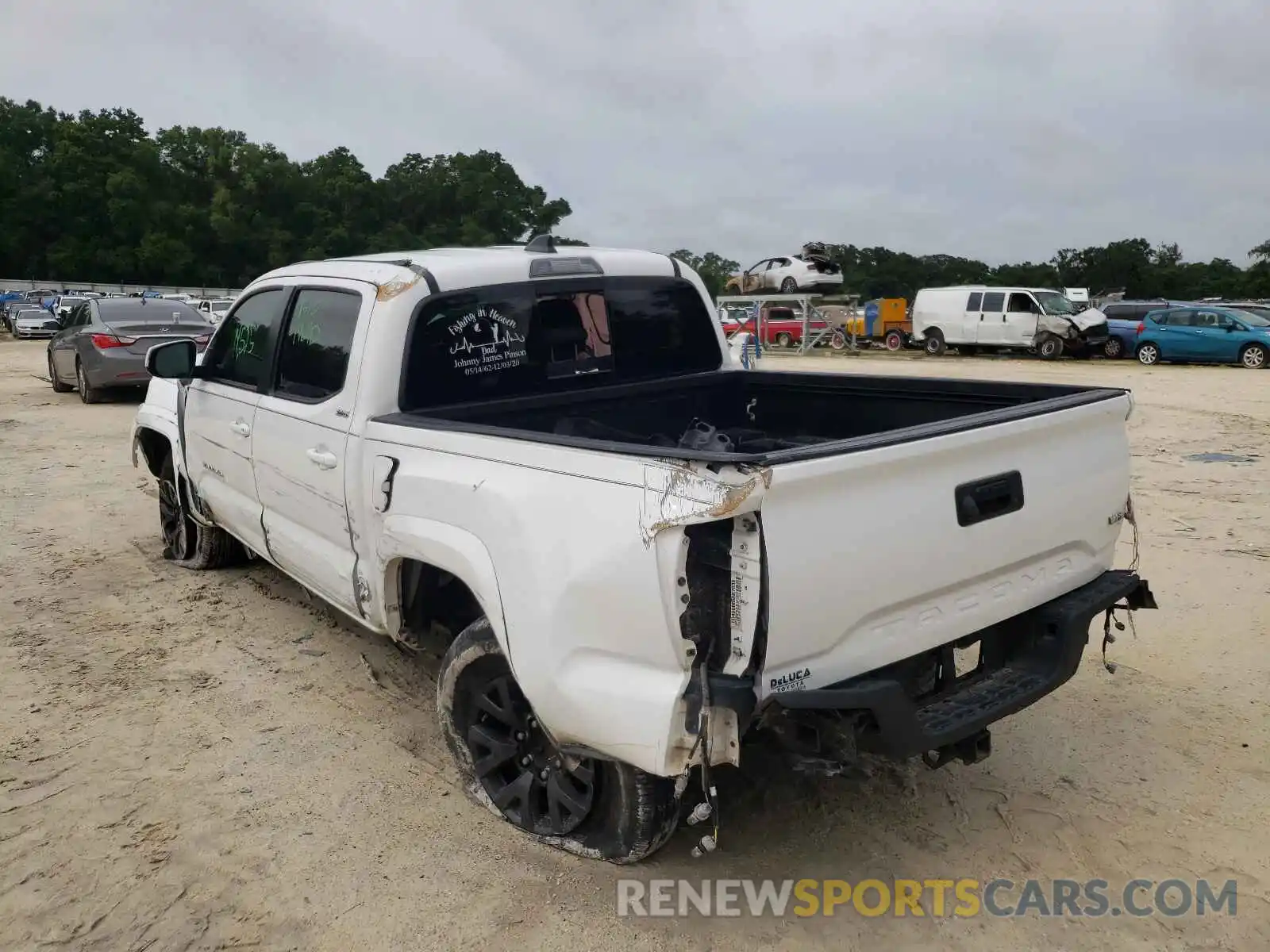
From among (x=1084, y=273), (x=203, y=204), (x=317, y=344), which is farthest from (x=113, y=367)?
(x=203, y=204)

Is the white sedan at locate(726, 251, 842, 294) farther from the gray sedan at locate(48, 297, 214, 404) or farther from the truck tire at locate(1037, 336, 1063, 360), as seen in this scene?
the gray sedan at locate(48, 297, 214, 404)

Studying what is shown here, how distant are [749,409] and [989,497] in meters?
1.96

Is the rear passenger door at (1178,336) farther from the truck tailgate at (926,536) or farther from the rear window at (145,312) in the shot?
the truck tailgate at (926,536)

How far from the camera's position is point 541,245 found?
422 centimetres

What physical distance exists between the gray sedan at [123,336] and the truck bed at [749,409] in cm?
1095

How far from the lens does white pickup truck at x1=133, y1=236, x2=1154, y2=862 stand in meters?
2.42

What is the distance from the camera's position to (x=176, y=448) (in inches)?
221

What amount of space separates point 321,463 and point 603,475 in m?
1.70

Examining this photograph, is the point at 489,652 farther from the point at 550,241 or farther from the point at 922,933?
the point at 550,241

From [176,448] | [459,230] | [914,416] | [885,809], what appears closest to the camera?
[885,809]

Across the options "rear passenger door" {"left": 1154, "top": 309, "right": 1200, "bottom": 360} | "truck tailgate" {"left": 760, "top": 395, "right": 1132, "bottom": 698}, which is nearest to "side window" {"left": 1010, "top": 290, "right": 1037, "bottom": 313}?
"rear passenger door" {"left": 1154, "top": 309, "right": 1200, "bottom": 360}

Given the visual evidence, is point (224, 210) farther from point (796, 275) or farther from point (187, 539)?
point (187, 539)

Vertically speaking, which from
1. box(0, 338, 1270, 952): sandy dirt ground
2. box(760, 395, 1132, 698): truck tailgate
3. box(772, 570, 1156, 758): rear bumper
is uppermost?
box(760, 395, 1132, 698): truck tailgate

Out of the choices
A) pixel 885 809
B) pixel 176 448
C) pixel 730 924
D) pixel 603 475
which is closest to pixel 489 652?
pixel 603 475
